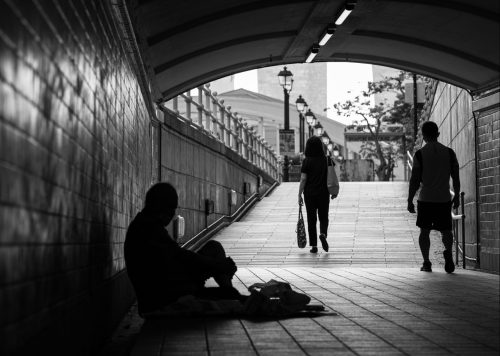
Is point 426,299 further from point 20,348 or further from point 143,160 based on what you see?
point 20,348

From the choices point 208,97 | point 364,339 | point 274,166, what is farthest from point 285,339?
point 274,166

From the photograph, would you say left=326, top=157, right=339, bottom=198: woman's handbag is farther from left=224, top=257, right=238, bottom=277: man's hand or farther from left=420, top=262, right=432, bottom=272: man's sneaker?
left=224, top=257, right=238, bottom=277: man's hand

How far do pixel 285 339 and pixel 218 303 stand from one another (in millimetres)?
1408

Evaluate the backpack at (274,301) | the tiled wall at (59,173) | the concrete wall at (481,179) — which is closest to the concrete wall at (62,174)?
the tiled wall at (59,173)

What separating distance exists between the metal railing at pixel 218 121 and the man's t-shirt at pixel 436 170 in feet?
17.3

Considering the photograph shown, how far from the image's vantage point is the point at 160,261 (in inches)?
251

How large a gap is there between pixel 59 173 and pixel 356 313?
337cm

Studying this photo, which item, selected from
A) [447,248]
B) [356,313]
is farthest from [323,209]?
[356,313]

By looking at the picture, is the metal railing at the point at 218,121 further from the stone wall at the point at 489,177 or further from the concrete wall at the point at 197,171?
the stone wall at the point at 489,177

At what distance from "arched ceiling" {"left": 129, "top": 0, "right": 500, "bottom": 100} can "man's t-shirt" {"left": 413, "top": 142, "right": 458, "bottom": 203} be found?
179 cm

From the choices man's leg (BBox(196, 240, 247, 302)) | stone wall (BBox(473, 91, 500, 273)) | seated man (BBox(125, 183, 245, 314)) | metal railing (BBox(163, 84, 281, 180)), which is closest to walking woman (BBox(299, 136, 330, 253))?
metal railing (BBox(163, 84, 281, 180))

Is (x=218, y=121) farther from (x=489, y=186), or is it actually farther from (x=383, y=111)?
(x=383, y=111)

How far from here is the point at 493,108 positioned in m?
13.5

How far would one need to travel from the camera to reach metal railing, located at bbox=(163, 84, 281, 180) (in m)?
18.4
